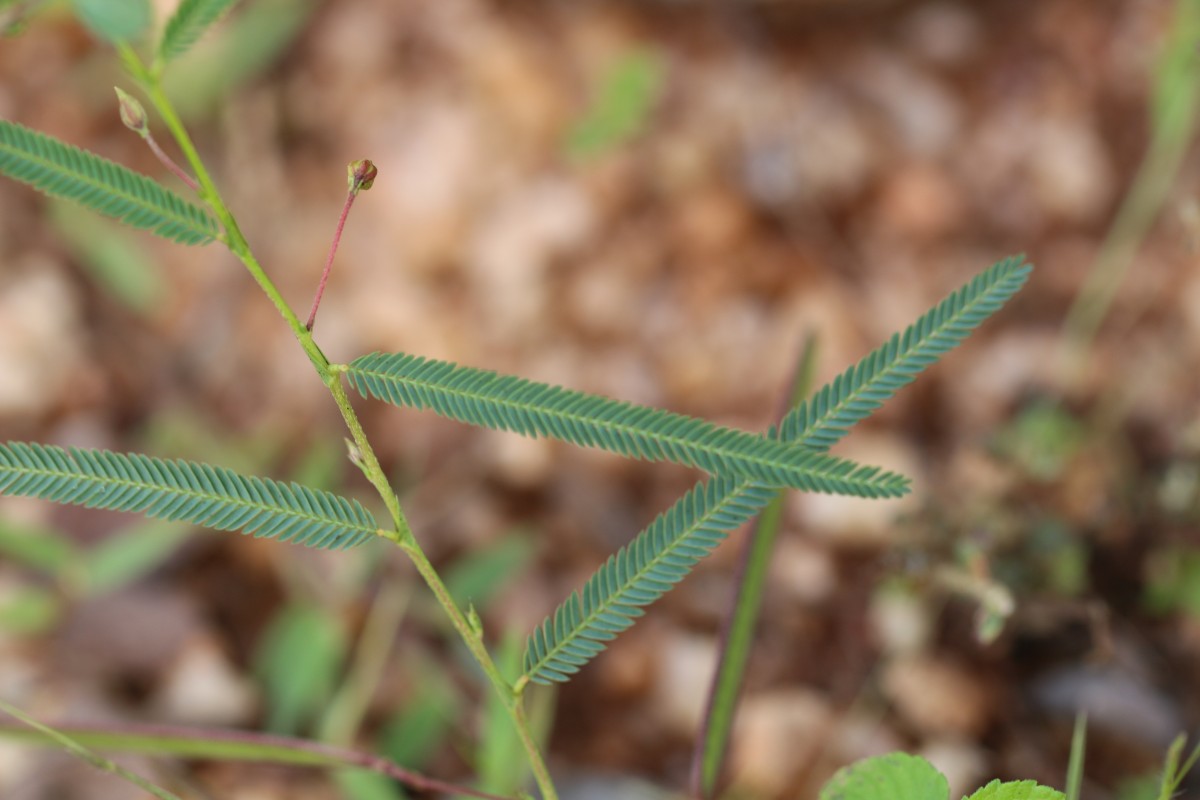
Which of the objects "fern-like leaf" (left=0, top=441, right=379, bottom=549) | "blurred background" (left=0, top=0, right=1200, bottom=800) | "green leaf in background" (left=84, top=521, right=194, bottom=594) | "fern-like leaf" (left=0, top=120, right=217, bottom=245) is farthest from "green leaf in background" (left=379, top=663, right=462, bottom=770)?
"fern-like leaf" (left=0, top=120, right=217, bottom=245)

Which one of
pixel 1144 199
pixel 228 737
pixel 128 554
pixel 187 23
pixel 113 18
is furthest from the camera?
pixel 1144 199

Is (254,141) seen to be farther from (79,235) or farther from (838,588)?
(838,588)

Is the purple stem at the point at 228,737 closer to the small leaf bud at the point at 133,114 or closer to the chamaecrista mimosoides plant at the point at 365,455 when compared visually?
the chamaecrista mimosoides plant at the point at 365,455

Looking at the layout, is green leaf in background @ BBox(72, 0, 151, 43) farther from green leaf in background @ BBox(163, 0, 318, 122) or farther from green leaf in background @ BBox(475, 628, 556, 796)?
green leaf in background @ BBox(163, 0, 318, 122)

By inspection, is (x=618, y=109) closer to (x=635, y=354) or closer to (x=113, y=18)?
(x=635, y=354)

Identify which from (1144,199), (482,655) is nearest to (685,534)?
(482,655)
